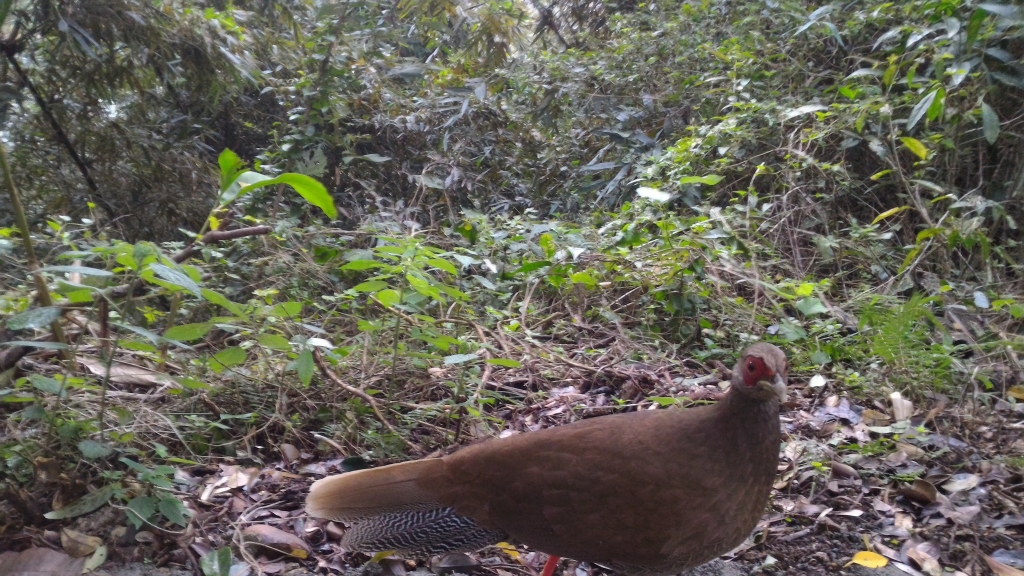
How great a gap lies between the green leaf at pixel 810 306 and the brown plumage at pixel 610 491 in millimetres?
1290

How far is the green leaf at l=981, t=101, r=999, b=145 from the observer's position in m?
3.39

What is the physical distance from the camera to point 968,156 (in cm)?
381

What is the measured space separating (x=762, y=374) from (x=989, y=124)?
2.58 m

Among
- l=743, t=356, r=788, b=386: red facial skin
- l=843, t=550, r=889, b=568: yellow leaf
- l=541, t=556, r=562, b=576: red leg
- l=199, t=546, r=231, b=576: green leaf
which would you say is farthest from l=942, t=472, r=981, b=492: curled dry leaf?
l=199, t=546, r=231, b=576: green leaf

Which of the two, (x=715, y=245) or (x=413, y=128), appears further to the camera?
(x=413, y=128)

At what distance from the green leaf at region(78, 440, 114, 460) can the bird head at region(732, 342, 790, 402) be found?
1841mm

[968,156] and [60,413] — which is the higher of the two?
[60,413]

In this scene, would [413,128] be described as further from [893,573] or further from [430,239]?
[893,573]

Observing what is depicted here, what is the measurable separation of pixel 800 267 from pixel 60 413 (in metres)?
3.58

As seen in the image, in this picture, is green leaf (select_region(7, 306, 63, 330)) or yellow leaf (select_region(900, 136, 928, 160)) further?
yellow leaf (select_region(900, 136, 928, 160))

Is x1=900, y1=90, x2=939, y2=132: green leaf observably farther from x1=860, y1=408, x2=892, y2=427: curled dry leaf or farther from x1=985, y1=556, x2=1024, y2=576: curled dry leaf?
x1=985, y1=556, x2=1024, y2=576: curled dry leaf

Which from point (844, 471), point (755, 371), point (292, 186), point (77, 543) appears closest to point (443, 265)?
point (292, 186)

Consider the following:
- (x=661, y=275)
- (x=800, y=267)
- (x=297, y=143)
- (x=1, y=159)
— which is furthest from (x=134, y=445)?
(x=800, y=267)

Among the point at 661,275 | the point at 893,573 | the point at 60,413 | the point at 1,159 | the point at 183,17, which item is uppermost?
the point at 183,17
